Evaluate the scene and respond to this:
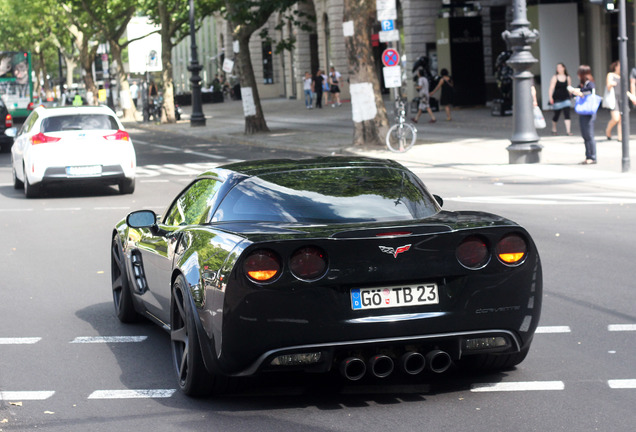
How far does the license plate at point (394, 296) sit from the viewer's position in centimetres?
572

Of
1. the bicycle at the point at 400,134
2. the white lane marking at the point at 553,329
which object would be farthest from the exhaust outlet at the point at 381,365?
the bicycle at the point at 400,134

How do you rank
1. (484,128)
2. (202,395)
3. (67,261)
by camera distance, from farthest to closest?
(484,128) < (67,261) < (202,395)

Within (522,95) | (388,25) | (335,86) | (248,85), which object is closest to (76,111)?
(522,95)

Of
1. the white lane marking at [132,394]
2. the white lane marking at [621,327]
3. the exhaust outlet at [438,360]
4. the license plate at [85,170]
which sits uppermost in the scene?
the license plate at [85,170]

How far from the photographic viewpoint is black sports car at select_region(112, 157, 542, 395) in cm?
565

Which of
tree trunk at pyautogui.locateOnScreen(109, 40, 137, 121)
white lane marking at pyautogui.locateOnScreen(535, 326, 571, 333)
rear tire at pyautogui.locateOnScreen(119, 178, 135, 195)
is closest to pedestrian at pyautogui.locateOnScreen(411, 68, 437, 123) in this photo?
rear tire at pyautogui.locateOnScreen(119, 178, 135, 195)

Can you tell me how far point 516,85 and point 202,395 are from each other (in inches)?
630

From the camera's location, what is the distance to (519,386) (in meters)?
6.25

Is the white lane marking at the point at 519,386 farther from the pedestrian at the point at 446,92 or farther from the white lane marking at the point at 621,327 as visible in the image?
the pedestrian at the point at 446,92

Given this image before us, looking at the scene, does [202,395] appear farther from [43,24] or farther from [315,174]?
[43,24]

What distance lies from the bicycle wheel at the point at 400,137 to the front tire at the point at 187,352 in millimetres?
19246

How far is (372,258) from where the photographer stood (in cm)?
570

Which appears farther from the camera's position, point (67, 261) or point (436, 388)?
point (67, 261)

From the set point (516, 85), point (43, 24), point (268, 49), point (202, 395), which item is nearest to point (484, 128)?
point (516, 85)
